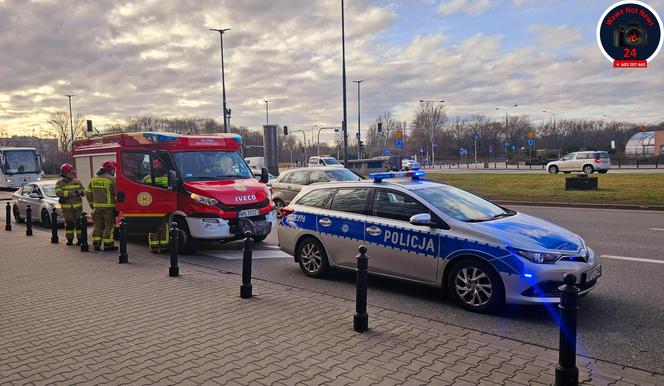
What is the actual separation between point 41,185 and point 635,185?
74.9 ft

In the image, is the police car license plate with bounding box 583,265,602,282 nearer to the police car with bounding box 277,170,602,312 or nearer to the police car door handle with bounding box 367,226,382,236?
the police car with bounding box 277,170,602,312

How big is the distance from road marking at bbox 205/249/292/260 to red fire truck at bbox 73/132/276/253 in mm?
354

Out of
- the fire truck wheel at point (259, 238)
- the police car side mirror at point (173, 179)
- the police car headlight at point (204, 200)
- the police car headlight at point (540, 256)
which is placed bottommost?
the fire truck wheel at point (259, 238)

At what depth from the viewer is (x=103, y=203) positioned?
10.3 meters

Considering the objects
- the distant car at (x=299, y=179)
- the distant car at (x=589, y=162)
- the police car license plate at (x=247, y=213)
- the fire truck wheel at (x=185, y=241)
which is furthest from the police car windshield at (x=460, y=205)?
the distant car at (x=589, y=162)

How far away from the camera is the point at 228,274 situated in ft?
26.7

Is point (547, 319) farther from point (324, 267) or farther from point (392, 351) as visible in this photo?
point (324, 267)

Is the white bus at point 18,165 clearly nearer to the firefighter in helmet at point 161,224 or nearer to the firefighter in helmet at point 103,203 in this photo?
the firefighter in helmet at point 103,203

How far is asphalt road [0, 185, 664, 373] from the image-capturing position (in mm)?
4884

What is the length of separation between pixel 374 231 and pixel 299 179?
31.6ft

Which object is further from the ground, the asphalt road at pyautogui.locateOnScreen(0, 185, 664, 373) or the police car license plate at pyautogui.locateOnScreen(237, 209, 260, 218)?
the police car license plate at pyautogui.locateOnScreen(237, 209, 260, 218)

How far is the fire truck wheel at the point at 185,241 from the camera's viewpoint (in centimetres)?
1002

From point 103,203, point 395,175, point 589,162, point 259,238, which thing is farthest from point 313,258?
point 589,162

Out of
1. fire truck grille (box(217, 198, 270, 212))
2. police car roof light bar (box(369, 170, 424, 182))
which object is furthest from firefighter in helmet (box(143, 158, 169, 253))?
police car roof light bar (box(369, 170, 424, 182))
